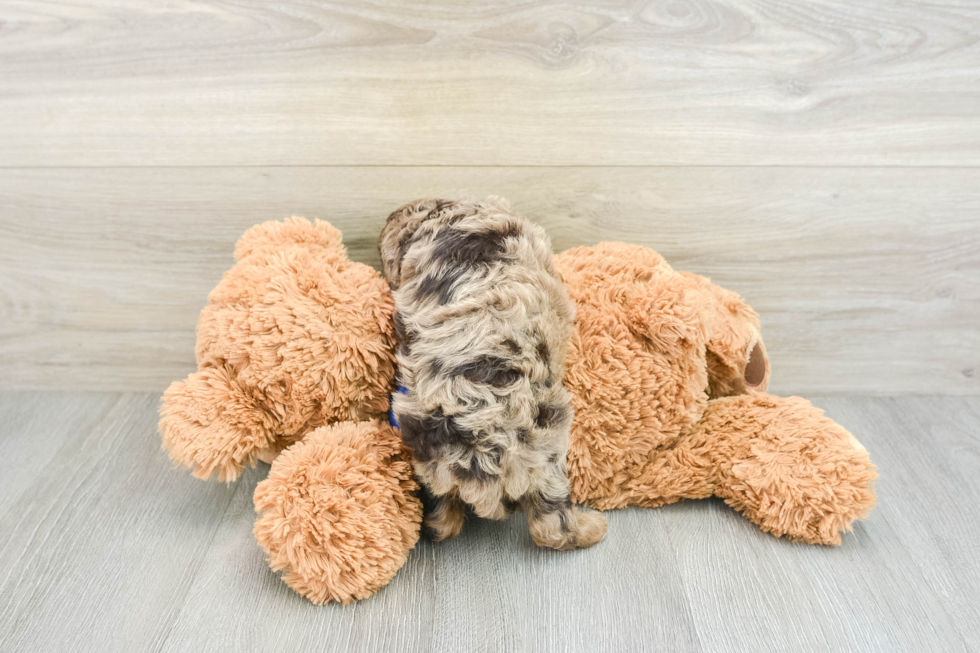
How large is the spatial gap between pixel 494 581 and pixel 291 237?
47 cm

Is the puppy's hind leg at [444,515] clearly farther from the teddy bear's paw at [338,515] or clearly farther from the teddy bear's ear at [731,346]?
the teddy bear's ear at [731,346]

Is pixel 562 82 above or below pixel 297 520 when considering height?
above

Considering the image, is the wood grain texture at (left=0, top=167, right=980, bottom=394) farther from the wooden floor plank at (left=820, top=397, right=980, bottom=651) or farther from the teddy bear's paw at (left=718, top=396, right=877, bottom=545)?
the teddy bear's paw at (left=718, top=396, right=877, bottom=545)

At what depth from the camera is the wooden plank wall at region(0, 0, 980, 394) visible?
0.84 metres

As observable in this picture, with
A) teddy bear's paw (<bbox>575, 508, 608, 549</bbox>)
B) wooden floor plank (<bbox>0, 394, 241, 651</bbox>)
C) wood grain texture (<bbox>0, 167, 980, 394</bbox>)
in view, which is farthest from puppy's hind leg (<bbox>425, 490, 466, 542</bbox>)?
wood grain texture (<bbox>0, 167, 980, 394</bbox>)

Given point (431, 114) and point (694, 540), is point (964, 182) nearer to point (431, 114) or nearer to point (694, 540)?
point (694, 540)

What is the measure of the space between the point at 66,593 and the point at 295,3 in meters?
0.73

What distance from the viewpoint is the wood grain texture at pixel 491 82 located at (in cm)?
84

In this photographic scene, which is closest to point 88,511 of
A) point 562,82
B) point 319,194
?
point 319,194

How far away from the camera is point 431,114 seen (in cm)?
87

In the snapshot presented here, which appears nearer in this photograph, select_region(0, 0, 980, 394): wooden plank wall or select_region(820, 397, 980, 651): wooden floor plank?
select_region(820, 397, 980, 651): wooden floor plank

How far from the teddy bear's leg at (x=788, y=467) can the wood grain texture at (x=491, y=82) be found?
35cm

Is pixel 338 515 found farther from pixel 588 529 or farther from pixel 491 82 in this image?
pixel 491 82

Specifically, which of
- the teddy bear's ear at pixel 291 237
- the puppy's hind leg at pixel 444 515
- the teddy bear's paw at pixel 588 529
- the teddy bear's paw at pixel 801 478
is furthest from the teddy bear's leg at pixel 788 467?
the teddy bear's ear at pixel 291 237
